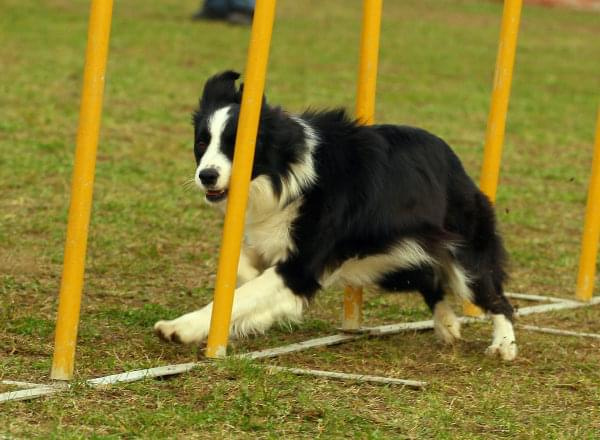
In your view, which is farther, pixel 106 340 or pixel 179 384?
pixel 106 340

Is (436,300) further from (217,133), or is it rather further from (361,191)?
(217,133)

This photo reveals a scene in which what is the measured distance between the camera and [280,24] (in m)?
18.7

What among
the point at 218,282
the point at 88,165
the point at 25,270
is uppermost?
the point at 88,165

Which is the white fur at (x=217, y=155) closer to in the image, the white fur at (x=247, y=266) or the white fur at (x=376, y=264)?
the white fur at (x=247, y=266)

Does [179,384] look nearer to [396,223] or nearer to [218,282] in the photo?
[218,282]

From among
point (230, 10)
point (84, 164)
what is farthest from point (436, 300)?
point (230, 10)

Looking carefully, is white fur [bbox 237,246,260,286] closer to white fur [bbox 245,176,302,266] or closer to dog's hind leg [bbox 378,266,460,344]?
white fur [bbox 245,176,302,266]

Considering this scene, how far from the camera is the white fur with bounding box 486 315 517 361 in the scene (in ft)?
17.2

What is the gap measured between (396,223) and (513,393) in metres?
0.88

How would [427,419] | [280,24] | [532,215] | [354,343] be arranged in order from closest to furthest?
1. [427,419]
2. [354,343]
3. [532,215]
4. [280,24]

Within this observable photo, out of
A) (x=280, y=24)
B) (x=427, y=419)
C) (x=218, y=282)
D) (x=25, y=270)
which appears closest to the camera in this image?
(x=427, y=419)

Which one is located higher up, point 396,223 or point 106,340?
point 396,223

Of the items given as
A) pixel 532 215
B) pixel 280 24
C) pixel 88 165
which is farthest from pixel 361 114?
pixel 280 24

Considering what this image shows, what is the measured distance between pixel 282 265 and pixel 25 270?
1.91 m
